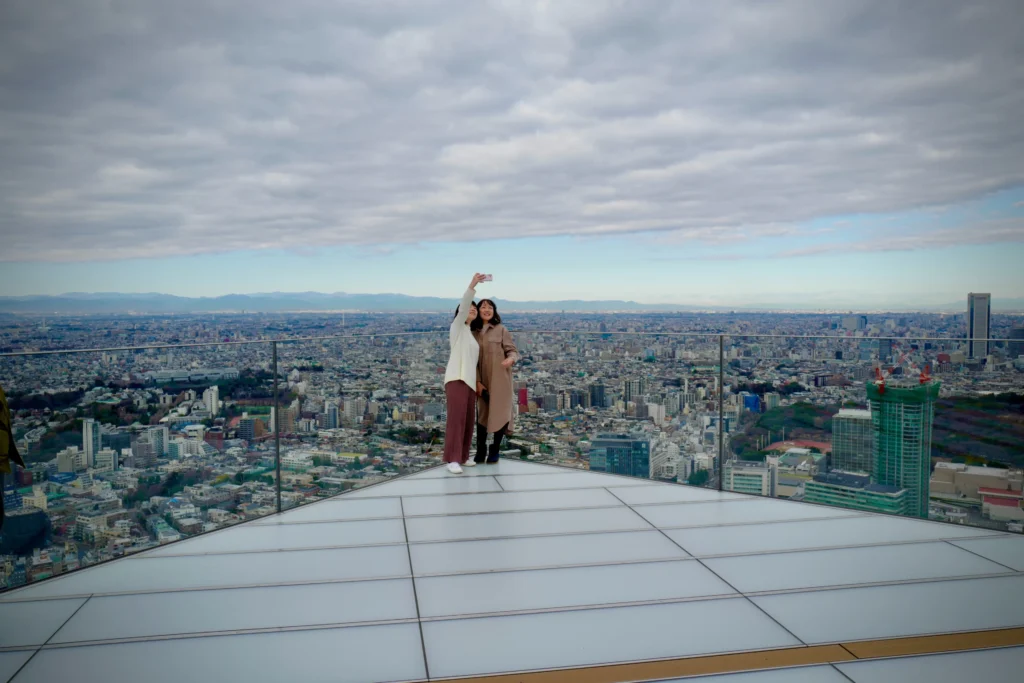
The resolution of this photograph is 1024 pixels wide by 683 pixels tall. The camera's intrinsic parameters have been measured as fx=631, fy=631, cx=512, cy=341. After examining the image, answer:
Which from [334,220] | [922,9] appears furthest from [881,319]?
[334,220]

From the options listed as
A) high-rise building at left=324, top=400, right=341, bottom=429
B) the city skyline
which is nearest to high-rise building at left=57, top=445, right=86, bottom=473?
high-rise building at left=324, top=400, right=341, bottom=429

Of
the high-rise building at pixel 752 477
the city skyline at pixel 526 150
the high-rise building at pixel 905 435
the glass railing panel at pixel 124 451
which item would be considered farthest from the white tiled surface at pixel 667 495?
the glass railing panel at pixel 124 451

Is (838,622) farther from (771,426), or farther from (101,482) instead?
(101,482)

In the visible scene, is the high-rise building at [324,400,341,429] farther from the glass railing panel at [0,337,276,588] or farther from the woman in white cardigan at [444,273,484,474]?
the woman in white cardigan at [444,273,484,474]

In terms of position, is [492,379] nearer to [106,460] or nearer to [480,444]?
[480,444]

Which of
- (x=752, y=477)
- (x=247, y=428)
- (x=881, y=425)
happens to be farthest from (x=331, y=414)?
(x=881, y=425)

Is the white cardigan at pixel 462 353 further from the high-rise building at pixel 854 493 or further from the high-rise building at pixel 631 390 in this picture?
the high-rise building at pixel 854 493
